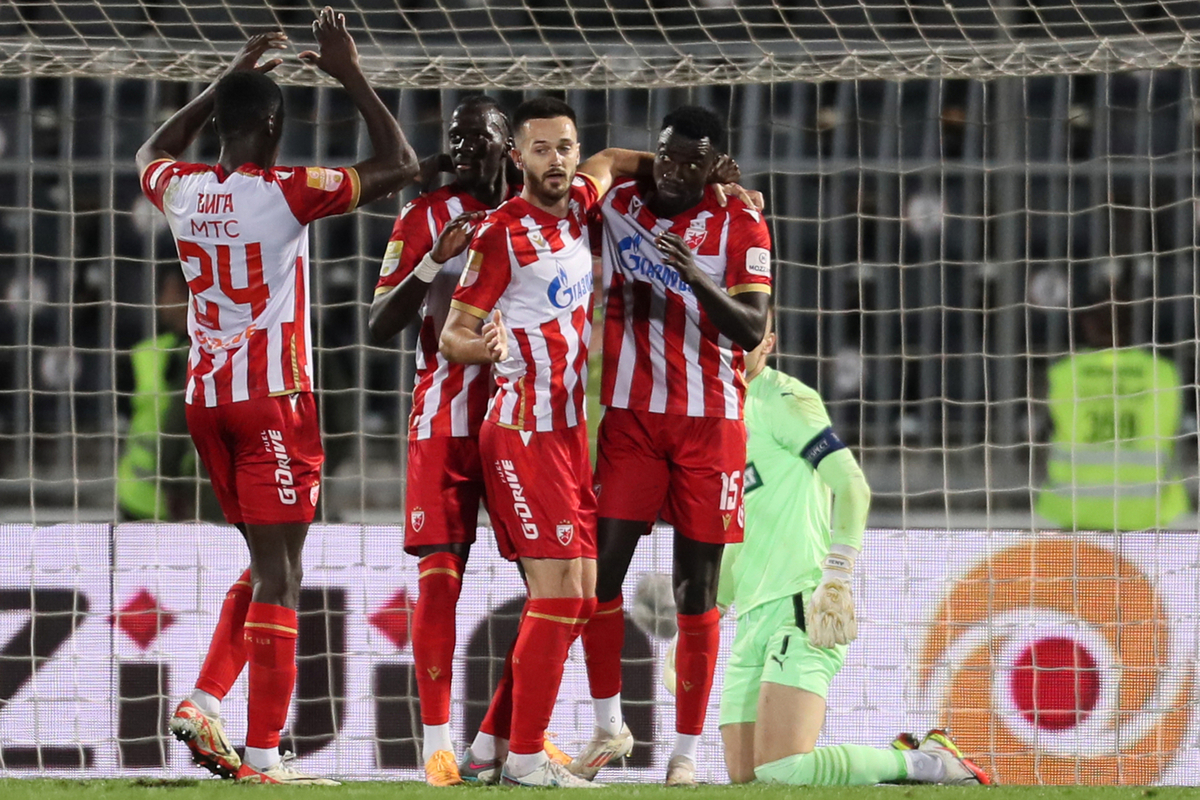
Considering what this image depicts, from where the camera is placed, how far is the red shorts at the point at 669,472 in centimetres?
437

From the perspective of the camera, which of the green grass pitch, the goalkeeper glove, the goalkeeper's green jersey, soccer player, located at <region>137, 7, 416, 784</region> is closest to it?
the green grass pitch

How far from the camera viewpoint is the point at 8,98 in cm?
1077

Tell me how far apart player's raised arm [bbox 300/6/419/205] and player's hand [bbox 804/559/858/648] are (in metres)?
1.78

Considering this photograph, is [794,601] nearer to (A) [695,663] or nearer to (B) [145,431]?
(A) [695,663]

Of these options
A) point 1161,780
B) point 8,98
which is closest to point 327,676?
point 1161,780

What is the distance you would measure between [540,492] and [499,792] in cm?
77

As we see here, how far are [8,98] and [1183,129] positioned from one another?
8057 millimetres

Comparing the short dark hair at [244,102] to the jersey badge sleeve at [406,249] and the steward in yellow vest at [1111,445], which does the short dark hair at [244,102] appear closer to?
the jersey badge sleeve at [406,249]

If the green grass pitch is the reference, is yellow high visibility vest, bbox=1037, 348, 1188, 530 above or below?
above

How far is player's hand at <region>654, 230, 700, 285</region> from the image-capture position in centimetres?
413

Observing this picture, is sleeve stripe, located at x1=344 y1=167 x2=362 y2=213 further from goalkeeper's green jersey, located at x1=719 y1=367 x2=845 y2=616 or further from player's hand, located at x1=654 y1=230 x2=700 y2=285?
goalkeeper's green jersey, located at x1=719 y1=367 x2=845 y2=616

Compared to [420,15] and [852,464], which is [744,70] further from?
[420,15]

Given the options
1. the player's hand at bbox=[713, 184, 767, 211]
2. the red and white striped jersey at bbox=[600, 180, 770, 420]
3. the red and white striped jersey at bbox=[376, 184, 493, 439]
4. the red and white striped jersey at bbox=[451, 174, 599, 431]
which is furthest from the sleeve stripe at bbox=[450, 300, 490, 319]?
the player's hand at bbox=[713, 184, 767, 211]

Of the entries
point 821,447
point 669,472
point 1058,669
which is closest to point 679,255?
point 669,472
